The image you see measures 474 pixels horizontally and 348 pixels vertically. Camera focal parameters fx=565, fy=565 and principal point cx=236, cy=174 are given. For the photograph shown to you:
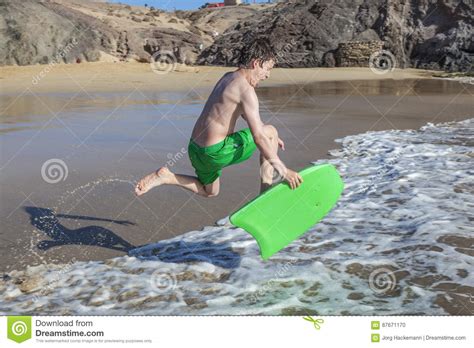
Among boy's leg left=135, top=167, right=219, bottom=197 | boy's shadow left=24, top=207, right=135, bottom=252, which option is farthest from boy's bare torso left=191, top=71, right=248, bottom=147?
boy's shadow left=24, top=207, right=135, bottom=252

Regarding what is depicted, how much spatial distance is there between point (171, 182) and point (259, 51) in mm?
1109

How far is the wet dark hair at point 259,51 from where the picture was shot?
134 inches

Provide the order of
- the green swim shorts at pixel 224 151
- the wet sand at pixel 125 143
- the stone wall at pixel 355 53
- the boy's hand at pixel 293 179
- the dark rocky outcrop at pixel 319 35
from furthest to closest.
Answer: the stone wall at pixel 355 53
the dark rocky outcrop at pixel 319 35
the wet sand at pixel 125 143
the green swim shorts at pixel 224 151
the boy's hand at pixel 293 179

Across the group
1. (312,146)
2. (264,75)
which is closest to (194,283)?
(264,75)

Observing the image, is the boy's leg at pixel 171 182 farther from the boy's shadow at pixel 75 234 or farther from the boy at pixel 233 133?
the boy's shadow at pixel 75 234

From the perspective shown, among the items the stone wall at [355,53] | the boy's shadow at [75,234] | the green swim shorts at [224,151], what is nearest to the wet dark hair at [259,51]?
the green swim shorts at [224,151]

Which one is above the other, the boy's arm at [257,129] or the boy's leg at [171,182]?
the boy's arm at [257,129]

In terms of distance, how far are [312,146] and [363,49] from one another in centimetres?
1748

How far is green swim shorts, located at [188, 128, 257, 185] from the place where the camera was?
3.66 m

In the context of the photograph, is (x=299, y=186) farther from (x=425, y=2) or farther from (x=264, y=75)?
(x=425, y=2)

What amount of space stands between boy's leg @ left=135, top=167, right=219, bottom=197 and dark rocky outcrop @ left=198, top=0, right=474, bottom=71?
1957cm

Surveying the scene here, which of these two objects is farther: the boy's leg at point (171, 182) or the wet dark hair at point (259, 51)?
the boy's leg at point (171, 182)

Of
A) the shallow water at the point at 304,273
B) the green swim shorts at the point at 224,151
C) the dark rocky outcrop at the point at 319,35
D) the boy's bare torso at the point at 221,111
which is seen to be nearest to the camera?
the shallow water at the point at 304,273

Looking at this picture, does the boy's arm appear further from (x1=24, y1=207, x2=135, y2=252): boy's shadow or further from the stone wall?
the stone wall
